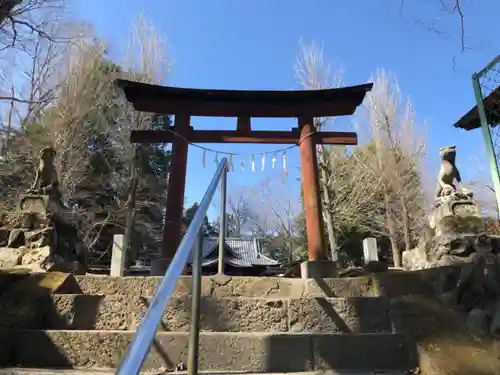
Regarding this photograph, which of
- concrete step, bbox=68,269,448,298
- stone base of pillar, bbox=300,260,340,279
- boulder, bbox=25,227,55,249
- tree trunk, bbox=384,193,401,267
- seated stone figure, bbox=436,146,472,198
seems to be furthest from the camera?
tree trunk, bbox=384,193,401,267

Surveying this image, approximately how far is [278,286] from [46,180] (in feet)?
12.5

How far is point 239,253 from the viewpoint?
892 inches

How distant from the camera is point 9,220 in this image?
5.08 meters

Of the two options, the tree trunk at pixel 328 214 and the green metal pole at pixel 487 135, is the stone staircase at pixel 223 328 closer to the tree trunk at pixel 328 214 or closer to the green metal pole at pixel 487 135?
the green metal pole at pixel 487 135

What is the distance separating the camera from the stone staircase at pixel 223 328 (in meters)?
2.51

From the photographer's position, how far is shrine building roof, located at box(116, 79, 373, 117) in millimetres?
6172

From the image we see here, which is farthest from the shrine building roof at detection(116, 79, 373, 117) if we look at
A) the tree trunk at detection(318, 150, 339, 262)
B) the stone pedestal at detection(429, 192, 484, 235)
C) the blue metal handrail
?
the tree trunk at detection(318, 150, 339, 262)

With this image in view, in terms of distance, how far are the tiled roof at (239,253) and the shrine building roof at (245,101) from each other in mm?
12447

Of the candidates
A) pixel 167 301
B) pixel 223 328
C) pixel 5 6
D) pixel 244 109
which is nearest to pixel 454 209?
pixel 244 109

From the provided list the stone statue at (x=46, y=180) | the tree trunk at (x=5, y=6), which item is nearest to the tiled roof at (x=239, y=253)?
the stone statue at (x=46, y=180)

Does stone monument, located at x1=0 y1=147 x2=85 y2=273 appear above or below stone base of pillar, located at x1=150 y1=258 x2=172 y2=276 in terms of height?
above

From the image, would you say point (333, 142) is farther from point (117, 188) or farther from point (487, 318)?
point (117, 188)

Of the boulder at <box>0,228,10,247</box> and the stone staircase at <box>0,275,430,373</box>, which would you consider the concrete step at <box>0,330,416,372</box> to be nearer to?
the stone staircase at <box>0,275,430,373</box>

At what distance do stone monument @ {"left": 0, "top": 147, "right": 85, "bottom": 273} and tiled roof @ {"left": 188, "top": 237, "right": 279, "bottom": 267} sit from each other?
1274 cm
